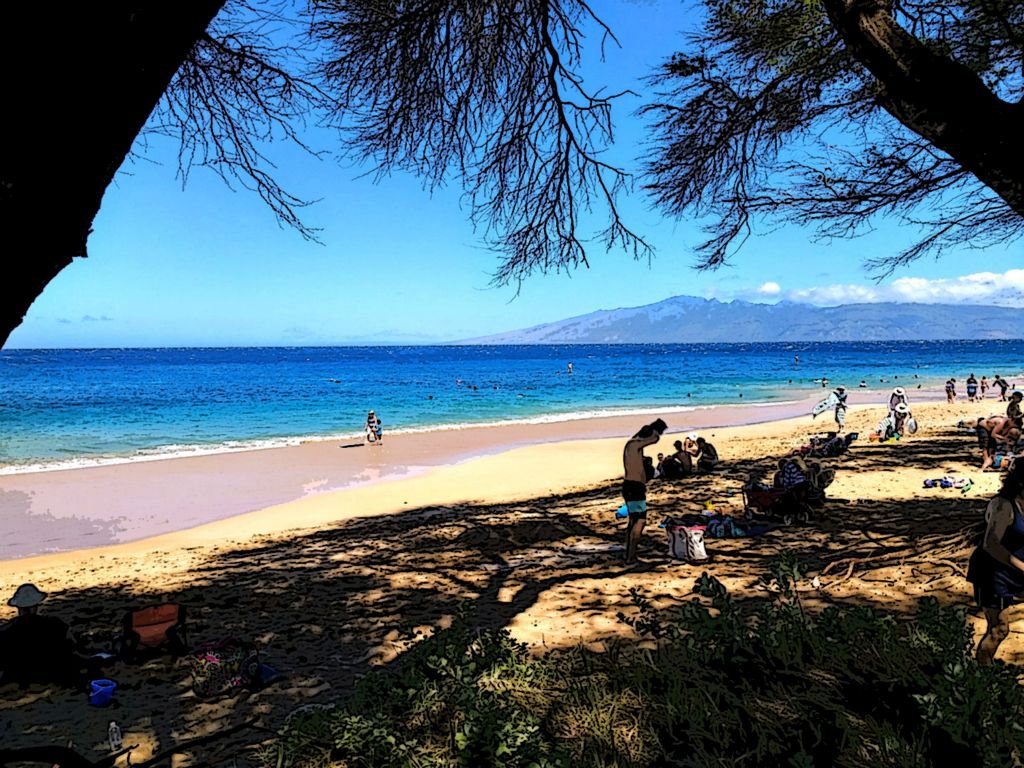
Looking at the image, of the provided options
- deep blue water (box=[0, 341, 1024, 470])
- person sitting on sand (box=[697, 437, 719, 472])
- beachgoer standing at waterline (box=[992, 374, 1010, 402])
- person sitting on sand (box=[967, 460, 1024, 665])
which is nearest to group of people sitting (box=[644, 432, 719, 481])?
person sitting on sand (box=[697, 437, 719, 472])

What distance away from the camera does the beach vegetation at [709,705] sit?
7.63ft

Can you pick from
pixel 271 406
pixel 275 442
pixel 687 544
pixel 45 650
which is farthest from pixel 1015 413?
pixel 271 406

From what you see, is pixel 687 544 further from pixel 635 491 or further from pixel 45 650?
pixel 45 650

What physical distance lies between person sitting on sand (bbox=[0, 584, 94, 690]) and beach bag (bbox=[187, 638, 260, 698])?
1.11 metres

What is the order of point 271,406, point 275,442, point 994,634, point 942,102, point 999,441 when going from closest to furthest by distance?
point 942,102 → point 994,634 → point 999,441 → point 275,442 → point 271,406

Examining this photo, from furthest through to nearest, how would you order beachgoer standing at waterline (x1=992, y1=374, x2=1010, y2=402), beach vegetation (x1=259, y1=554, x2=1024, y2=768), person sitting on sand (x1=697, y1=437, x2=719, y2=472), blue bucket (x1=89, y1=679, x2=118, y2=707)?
beachgoer standing at waterline (x1=992, y1=374, x2=1010, y2=402)
person sitting on sand (x1=697, y1=437, x2=719, y2=472)
blue bucket (x1=89, y1=679, x2=118, y2=707)
beach vegetation (x1=259, y1=554, x2=1024, y2=768)

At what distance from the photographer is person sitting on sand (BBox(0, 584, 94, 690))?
5129 millimetres

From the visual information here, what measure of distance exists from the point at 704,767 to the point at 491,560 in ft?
19.6

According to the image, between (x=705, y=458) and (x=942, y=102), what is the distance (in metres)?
11.4

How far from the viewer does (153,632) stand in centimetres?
558

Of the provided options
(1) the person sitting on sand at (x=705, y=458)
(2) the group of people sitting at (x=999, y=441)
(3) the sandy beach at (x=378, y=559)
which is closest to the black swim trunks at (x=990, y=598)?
(3) the sandy beach at (x=378, y=559)

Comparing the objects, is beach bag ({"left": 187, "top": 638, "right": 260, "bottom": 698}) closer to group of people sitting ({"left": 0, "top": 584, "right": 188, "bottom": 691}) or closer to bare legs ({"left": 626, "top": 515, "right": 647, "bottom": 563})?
group of people sitting ({"left": 0, "top": 584, "right": 188, "bottom": 691})

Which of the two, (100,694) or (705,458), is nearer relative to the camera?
(100,694)

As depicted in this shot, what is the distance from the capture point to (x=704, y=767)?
232cm
